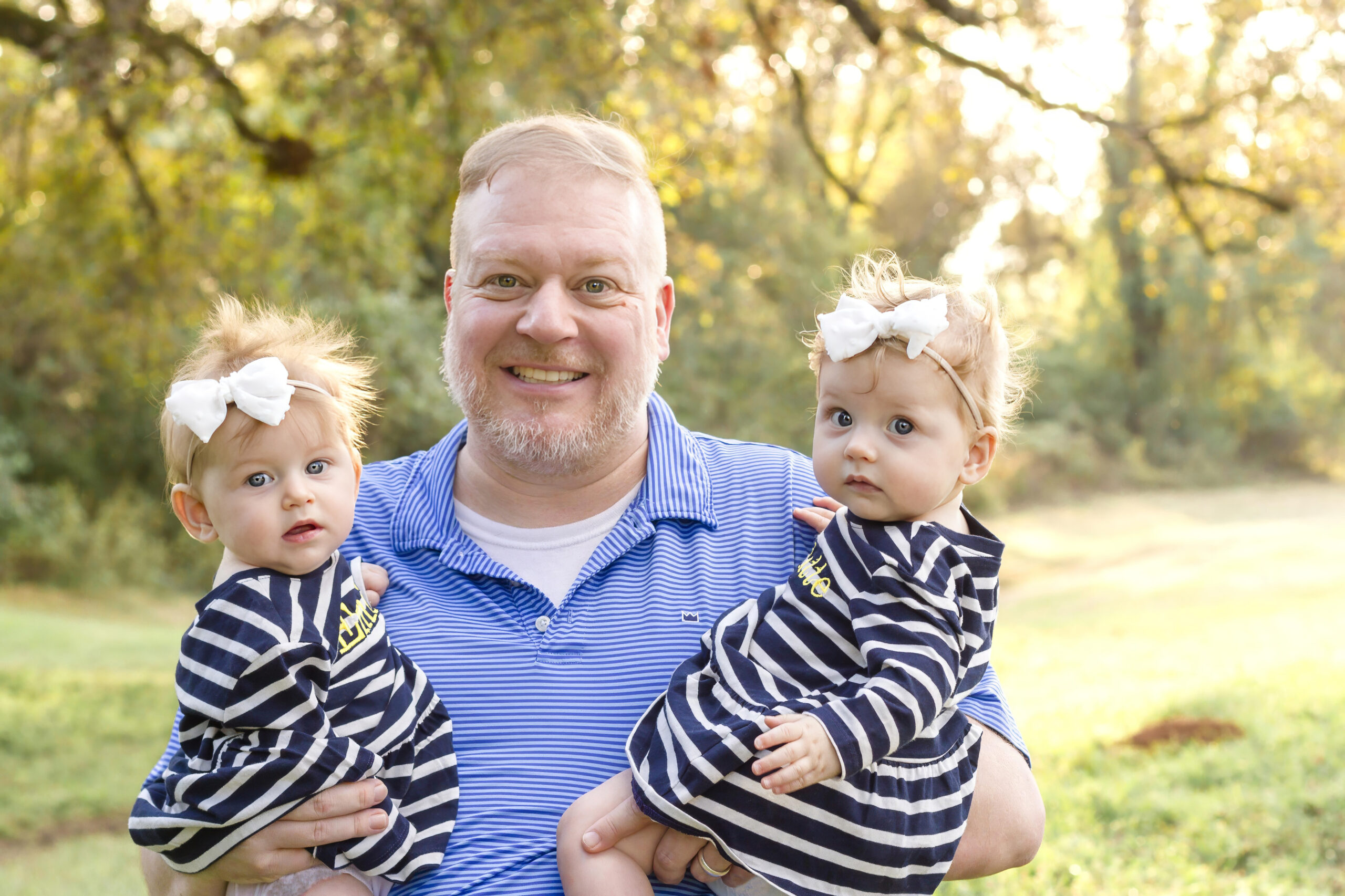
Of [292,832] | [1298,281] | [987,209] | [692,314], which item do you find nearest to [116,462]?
[692,314]

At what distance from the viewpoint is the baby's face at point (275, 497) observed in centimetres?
183

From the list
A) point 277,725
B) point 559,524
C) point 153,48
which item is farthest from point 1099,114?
point 277,725

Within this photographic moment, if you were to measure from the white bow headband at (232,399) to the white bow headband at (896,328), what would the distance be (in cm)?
91

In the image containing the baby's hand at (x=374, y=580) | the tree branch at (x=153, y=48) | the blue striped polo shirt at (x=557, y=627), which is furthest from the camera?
the tree branch at (x=153, y=48)

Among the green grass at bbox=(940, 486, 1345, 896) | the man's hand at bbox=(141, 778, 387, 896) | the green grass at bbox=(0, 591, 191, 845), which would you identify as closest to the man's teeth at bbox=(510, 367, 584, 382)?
the man's hand at bbox=(141, 778, 387, 896)

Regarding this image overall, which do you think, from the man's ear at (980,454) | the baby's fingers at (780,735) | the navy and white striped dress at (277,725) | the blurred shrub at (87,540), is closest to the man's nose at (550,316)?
the navy and white striped dress at (277,725)

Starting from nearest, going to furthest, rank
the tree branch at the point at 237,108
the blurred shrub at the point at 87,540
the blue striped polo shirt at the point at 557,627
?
the blue striped polo shirt at the point at 557,627 → the tree branch at the point at 237,108 → the blurred shrub at the point at 87,540

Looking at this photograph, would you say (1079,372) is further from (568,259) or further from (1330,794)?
(568,259)

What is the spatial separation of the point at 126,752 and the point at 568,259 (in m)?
6.35

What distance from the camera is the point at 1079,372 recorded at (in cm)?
2277

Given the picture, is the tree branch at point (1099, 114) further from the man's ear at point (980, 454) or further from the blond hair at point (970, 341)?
the man's ear at point (980, 454)

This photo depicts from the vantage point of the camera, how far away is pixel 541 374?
2.36 metres

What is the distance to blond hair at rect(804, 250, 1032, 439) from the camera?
1876mm

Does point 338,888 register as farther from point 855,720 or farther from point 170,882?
point 855,720
